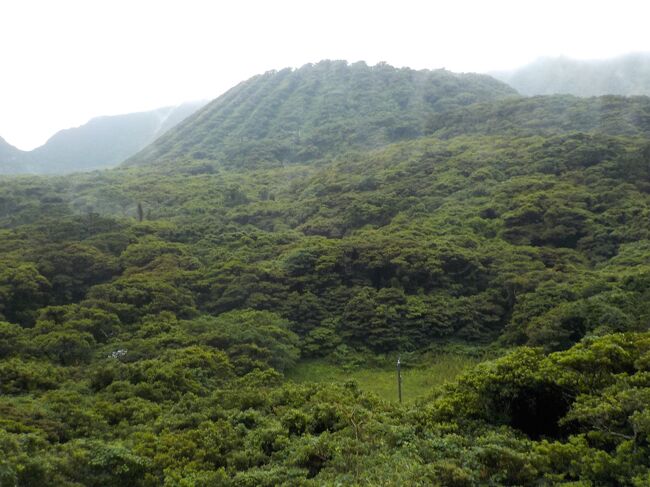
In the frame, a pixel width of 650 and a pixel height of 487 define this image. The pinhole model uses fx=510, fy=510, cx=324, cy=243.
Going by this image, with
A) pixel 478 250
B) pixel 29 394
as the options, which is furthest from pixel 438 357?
pixel 29 394

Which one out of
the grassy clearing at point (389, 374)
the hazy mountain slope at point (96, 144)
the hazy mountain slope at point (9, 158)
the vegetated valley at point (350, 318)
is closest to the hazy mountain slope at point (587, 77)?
the vegetated valley at point (350, 318)

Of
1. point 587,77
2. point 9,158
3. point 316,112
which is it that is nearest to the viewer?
point 316,112

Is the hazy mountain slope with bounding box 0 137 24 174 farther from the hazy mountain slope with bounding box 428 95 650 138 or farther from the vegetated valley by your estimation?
the hazy mountain slope with bounding box 428 95 650 138

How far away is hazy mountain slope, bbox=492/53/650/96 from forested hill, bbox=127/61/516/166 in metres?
21.5

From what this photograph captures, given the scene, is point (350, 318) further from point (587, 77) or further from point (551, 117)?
point (587, 77)

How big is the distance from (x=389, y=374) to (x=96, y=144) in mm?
120006

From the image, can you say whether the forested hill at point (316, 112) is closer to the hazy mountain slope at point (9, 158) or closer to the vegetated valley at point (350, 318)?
the vegetated valley at point (350, 318)

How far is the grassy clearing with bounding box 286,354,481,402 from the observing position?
58.9 ft

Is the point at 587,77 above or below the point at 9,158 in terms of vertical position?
above

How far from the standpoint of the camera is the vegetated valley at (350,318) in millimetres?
8492

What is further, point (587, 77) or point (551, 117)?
point (587, 77)

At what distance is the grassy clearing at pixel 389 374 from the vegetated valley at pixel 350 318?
14 centimetres

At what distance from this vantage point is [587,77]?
105562 mm

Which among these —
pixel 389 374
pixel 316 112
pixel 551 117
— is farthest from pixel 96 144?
pixel 389 374
